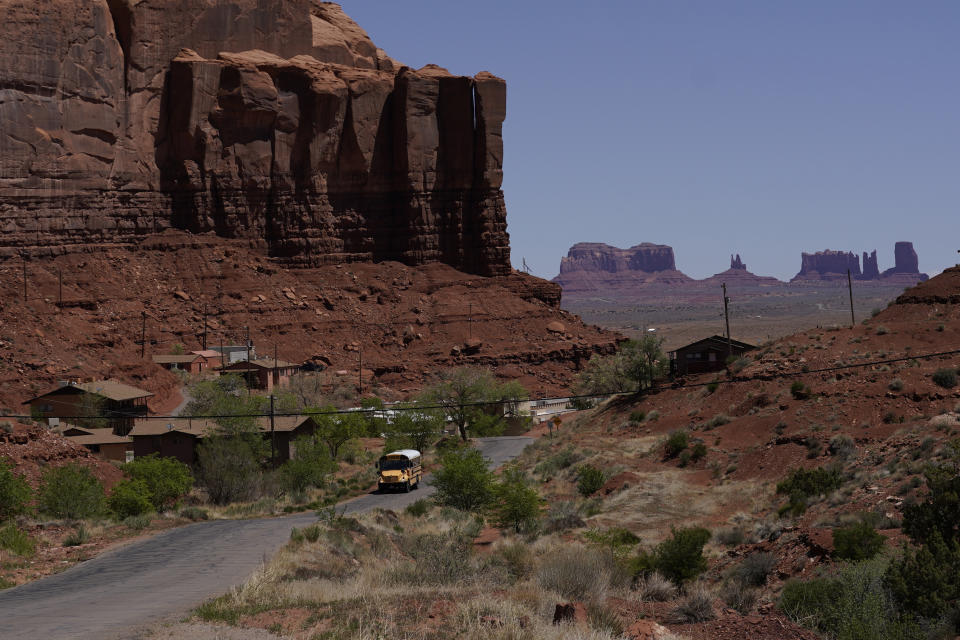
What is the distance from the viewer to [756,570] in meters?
23.2

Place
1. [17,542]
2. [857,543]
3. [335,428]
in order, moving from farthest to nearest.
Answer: [335,428]
[17,542]
[857,543]

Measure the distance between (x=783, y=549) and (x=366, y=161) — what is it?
293ft

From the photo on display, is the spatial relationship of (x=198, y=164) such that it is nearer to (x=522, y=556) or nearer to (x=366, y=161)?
(x=366, y=161)

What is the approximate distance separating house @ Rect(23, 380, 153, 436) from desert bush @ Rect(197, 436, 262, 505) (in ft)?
42.4

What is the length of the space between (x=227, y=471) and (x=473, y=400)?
33.8 m

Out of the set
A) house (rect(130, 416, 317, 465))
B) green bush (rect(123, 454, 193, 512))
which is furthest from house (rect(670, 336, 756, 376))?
green bush (rect(123, 454, 193, 512))

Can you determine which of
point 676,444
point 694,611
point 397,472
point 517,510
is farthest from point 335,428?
point 694,611

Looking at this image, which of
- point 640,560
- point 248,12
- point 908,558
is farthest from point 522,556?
point 248,12

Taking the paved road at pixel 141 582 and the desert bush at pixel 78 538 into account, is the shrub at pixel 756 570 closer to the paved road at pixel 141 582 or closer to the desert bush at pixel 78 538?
the paved road at pixel 141 582

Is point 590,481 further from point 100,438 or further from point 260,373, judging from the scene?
point 260,373

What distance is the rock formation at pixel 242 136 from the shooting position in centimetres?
9125

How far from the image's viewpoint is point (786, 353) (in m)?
54.2

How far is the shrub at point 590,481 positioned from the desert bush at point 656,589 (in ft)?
64.0

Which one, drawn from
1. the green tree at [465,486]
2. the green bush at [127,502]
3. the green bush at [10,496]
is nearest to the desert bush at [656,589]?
the green tree at [465,486]
